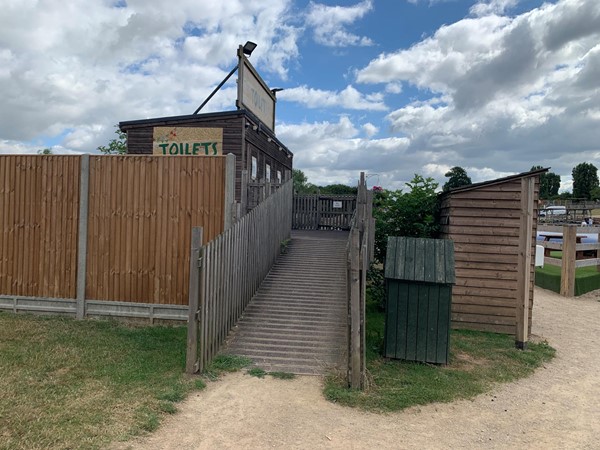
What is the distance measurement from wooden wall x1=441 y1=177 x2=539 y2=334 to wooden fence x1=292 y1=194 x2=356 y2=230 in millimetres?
8140

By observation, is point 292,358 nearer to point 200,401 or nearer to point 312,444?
point 200,401

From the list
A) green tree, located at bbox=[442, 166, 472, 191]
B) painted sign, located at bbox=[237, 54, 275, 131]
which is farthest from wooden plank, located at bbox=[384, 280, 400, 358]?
green tree, located at bbox=[442, 166, 472, 191]

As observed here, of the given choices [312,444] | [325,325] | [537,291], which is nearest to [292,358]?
[325,325]

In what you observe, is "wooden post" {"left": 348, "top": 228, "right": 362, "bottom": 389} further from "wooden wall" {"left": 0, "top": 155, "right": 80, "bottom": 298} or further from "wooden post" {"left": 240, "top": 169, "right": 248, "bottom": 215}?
"wooden wall" {"left": 0, "top": 155, "right": 80, "bottom": 298}

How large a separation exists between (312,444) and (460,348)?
3.87 metres

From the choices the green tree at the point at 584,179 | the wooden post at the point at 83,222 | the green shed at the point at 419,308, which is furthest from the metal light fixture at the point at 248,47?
the green tree at the point at 584,179

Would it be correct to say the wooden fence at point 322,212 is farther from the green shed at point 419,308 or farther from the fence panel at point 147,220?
the green shed at point 419,308

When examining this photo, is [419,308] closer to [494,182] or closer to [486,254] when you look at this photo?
[486,254]

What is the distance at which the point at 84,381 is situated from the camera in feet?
15.5

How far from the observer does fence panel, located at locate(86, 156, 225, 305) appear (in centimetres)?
727

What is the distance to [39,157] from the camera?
24.7 ft

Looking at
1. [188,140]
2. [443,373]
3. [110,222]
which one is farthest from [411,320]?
[188,140]

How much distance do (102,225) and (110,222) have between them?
155mm

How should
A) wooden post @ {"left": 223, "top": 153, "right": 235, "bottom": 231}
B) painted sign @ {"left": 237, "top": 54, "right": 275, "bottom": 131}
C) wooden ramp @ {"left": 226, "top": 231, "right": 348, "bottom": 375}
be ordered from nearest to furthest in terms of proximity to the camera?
wooden ramp @ {"left": 226, "top": 231, "right": 348, "bottom": 375}
wooden post @ {"left": 223, "top": 153, "right": 235, "bottom": 231}
painted sign @ {"left": 237, "top": 54, "right": 275, "bottom": 131}
